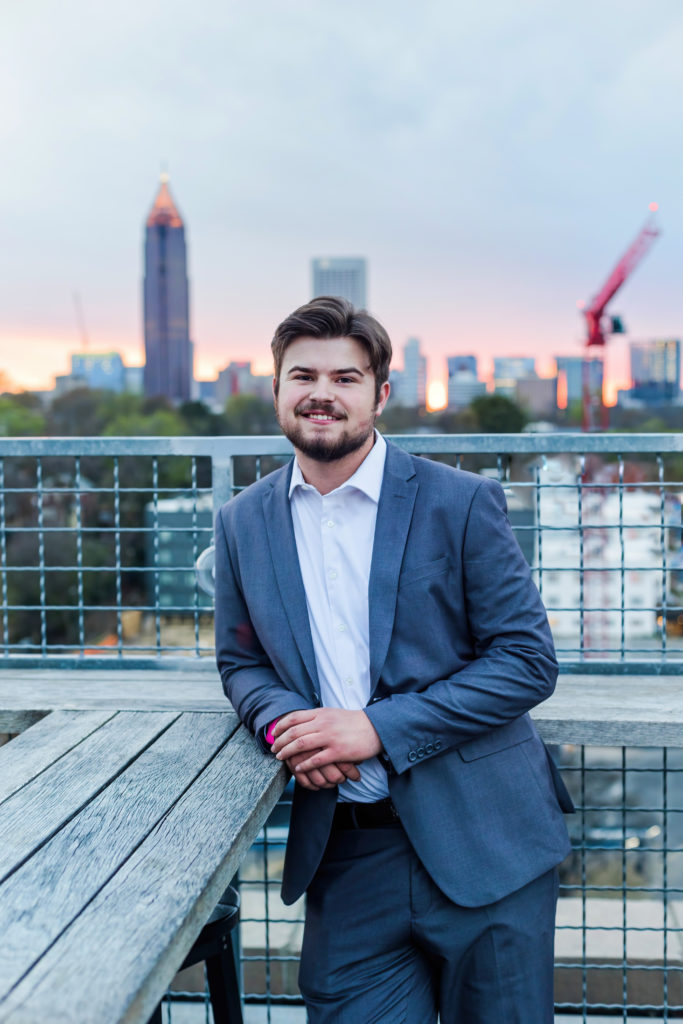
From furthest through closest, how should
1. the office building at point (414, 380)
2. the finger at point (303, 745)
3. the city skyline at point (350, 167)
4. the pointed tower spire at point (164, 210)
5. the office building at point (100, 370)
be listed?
the pointed tower spire at point (164, 210), the city skyline at point (350, 167), the office building at point (100, 370), the office building at point (414, 380), the finger at point (303, 745)

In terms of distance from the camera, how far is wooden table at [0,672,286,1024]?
99 centimetres

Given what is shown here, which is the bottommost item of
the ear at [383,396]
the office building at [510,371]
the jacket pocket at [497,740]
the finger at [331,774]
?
the finger at [331,774]

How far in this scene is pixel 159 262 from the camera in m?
73.3

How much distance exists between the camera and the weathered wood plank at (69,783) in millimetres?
1390

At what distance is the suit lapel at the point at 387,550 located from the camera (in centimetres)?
181

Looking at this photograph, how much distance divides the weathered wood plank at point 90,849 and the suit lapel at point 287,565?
28 cm

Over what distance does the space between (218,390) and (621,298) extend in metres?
30.4

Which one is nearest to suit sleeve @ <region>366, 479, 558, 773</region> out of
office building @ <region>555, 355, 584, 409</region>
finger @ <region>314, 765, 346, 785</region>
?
finger @ <region>314, 765, 346, 785</region>

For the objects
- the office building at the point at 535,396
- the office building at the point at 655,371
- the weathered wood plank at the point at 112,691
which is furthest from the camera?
the office building at the point at 535,396

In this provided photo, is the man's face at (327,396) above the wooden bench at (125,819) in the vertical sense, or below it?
above

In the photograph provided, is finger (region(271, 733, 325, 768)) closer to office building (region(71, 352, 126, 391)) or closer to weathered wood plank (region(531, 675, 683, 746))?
weathered wood plank (region(531, 675, 683, 746))

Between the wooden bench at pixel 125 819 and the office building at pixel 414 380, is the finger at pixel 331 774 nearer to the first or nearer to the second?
the wooden bench at pixel 125 819

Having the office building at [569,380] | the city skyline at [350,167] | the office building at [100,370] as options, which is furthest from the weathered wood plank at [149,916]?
the city skyline at [350,167]

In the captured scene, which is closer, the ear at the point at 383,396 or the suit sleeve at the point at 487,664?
the suit sleeve at the point at 487,664
